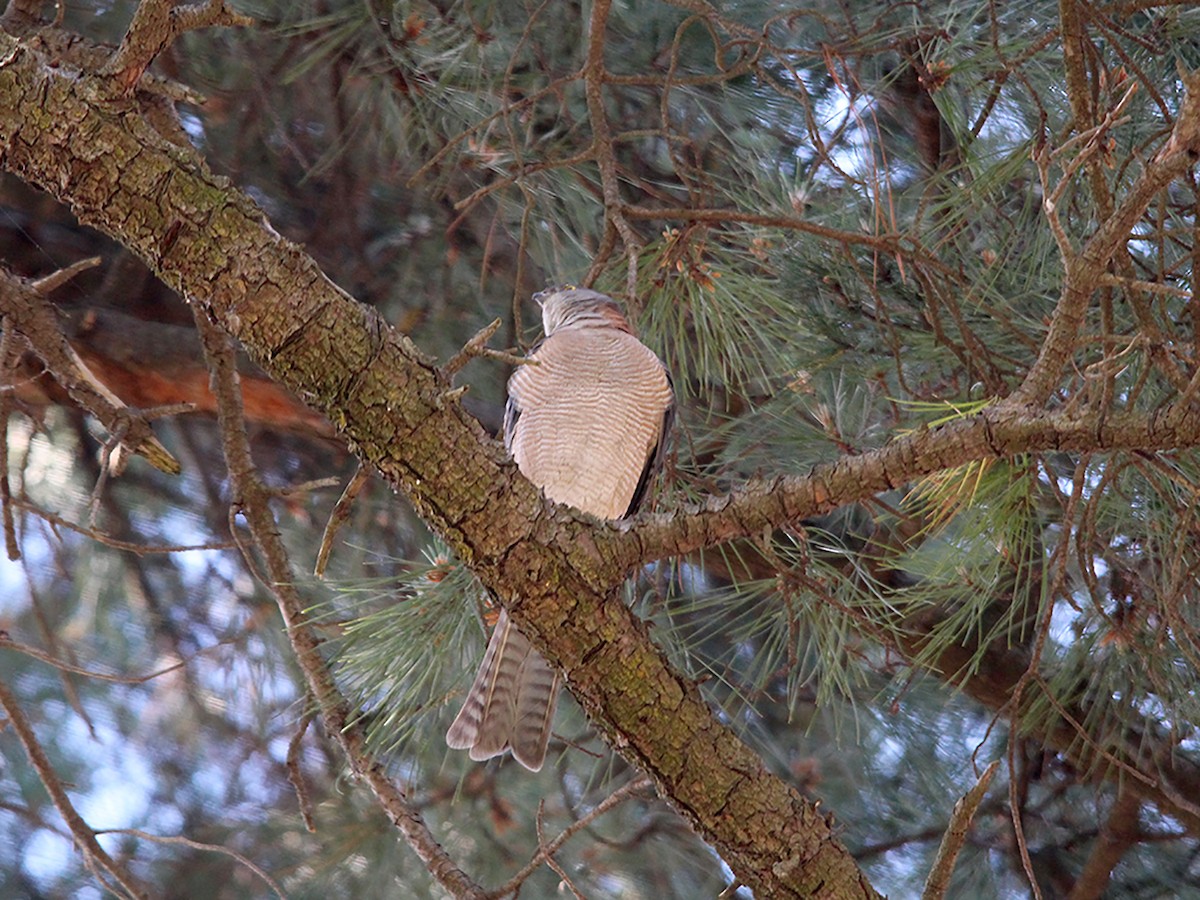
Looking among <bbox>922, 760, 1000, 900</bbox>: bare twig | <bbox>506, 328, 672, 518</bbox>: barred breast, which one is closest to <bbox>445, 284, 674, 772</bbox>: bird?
<bbox>506, 328, 672, 518</bbox>: barred breast

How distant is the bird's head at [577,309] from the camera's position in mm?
2547

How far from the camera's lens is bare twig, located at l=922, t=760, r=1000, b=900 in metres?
1.25

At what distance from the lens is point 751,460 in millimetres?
2473

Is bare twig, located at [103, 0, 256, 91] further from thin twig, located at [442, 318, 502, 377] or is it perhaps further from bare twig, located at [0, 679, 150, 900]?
bare twig, located at [0, 679, 150, 900]

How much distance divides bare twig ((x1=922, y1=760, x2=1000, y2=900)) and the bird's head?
4.28 ft

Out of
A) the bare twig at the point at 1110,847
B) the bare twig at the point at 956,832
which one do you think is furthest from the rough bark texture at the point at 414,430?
the bare twig at the point at 1110,847

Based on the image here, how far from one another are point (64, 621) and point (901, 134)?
2.53 meters

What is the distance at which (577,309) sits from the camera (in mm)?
2670

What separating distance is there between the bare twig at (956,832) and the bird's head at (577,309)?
1303mm

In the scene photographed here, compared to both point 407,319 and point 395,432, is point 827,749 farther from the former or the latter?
point 395,432

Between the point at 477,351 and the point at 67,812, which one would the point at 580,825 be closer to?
the point at 477,351

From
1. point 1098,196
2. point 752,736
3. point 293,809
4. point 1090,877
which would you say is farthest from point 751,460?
point 293,809

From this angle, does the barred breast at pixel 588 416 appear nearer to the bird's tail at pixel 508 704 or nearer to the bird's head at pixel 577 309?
the bird's head at pixel 577 309

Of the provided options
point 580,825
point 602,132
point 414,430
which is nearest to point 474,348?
point 414,430
